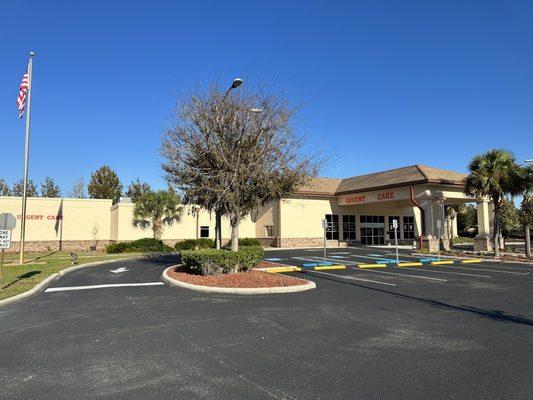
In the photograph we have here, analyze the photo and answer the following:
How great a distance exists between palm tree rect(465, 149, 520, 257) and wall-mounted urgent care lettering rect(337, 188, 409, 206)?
628 cm

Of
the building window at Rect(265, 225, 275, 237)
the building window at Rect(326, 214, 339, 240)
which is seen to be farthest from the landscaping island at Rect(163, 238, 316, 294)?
the building window at Rect(326, 214, 339, 240)

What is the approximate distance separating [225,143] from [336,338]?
9605 mm

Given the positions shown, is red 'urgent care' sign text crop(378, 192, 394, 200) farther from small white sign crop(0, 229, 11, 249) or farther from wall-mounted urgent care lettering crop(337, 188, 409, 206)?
small white sign crop(0, 229, 11, 249)

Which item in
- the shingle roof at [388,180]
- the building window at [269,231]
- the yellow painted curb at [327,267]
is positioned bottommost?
the yellow painted curb at [327,267]

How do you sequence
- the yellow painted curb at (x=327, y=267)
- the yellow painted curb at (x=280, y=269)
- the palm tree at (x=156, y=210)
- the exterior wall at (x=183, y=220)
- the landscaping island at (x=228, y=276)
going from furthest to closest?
the palm tree at (x=156, y=210)
the exterior wall at (x=183, y=220)
the yellow painted curb at (x=327, y=267)
the yellow painted curb at (x=280, y=269)
the landscaping island at (x=228, y=276)

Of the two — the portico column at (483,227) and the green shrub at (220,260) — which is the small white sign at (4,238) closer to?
the green shrub at (220,260)

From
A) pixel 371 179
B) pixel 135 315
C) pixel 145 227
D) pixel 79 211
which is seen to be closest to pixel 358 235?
pixel 371 179

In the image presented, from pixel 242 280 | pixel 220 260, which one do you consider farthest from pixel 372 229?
pixel 242 280

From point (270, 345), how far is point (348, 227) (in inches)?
1307

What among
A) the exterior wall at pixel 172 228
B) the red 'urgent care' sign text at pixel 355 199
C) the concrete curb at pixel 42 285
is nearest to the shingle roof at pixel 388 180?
the red 'urgent care' sign text at pixel 355 199

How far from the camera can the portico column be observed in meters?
30.7

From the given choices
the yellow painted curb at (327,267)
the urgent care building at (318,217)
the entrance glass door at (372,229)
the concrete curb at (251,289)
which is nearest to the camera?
the concrete curb at (251,289)

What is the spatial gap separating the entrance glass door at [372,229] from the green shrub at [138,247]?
18.5 metres

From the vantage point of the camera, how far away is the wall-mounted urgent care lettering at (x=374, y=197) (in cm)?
3198
